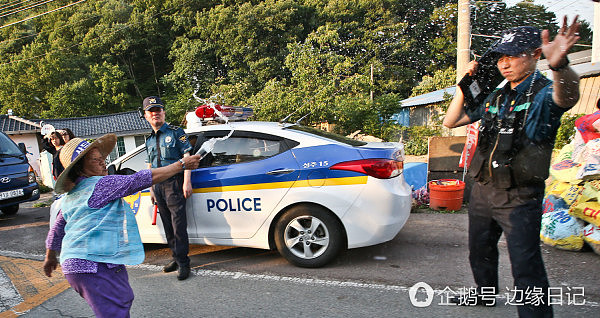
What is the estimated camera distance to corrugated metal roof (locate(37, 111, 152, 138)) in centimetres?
2295

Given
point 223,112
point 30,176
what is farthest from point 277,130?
point 30,176

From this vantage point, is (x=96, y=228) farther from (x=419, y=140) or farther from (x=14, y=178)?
(x=419, y=140)

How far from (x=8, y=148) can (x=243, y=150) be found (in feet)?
20.7

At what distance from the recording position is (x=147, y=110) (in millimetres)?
3723

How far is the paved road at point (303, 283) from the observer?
2998 millimetres

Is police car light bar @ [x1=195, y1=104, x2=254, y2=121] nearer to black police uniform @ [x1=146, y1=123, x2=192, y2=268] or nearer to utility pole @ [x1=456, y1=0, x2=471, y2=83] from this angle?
black police uniform @ [x1=146, y1=123, x2=192, y2=268]

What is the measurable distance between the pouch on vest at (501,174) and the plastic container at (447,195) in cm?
343

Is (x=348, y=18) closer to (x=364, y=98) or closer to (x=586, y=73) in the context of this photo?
(x=364, y=98)

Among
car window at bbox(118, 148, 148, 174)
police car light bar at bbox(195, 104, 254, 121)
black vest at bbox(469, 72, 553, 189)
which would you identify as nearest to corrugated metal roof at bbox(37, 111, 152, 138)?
car window at bbox(118, 148, 148, 174)

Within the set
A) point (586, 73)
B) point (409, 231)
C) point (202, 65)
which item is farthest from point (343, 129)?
point (202, 65)

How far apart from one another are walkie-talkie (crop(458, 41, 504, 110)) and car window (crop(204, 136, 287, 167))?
1.89 meters

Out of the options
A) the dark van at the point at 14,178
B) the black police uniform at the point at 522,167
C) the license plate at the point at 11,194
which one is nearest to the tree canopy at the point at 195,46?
the dark van at the point at 14,178

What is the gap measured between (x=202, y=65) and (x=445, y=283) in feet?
99.8

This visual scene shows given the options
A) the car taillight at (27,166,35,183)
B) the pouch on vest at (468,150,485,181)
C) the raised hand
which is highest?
the raised hand
